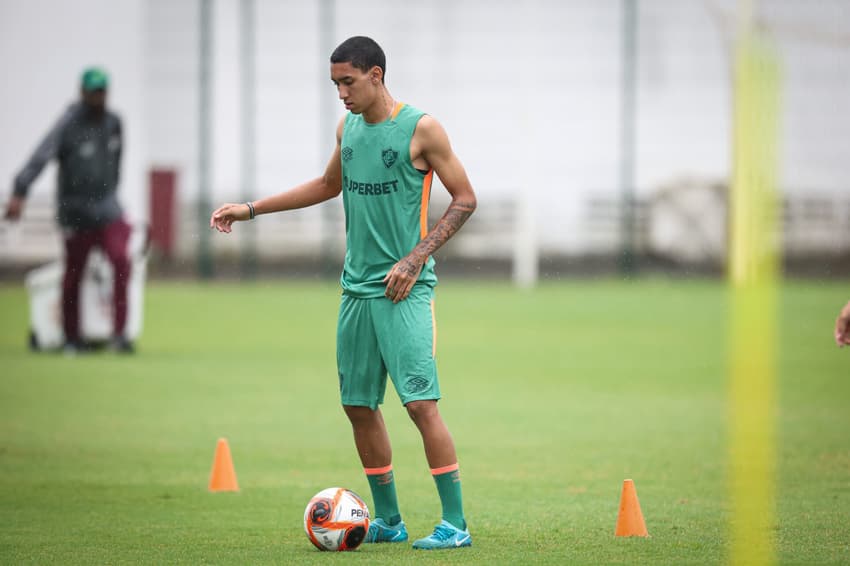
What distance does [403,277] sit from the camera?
6.02m

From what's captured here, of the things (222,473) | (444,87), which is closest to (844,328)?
(222,473)

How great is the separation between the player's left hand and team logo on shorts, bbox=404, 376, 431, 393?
349mm

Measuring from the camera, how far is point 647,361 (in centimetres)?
1423

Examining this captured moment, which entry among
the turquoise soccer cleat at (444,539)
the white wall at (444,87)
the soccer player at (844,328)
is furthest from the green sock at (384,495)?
the white wall at (444,87)

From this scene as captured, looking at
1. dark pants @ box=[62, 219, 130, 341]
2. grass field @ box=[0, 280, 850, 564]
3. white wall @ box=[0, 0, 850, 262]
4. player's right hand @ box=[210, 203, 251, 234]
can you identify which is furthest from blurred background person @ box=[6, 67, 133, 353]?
white wall @ box=[0, 0, 850, 262]

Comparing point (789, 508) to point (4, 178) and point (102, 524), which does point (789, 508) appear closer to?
point (102, 524)

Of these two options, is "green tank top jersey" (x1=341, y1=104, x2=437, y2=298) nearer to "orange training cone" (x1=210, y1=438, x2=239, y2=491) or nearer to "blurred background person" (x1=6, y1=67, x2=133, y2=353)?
"orange training cone" (x1=210, y1=438, x2=239, y2=491)

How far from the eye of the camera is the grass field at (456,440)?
618 centimetres

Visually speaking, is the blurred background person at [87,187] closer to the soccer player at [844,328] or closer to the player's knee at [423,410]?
the player's knee at [423,410]

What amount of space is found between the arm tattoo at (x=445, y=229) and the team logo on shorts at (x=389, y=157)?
34 centimetres

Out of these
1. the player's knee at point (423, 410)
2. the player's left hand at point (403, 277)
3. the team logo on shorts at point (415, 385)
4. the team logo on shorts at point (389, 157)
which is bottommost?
the player's knee at point (423, 410)

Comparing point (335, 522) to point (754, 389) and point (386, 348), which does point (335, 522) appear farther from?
point (754, 389)

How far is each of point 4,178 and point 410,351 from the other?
23.7 m

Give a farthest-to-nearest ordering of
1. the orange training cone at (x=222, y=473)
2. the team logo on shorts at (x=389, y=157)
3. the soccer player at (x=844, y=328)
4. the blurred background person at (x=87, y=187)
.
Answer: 1. the blurred background person at (x=87, y=187)
2. the orange training cone at (x=222, y=473)
3. the team logo on shorts at (x=389, y=157)
4. the soccer player at (x=844, y=328)
